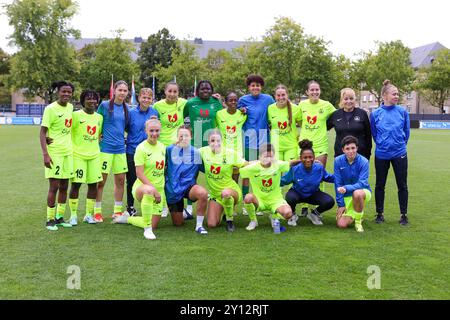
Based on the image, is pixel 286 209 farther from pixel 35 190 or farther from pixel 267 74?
pixel 267 74

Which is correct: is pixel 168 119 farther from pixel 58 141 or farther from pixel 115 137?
pixel 58 141

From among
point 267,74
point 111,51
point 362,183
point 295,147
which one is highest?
point 111,51

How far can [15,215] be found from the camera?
7129mm

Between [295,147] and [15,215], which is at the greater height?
[295,147]

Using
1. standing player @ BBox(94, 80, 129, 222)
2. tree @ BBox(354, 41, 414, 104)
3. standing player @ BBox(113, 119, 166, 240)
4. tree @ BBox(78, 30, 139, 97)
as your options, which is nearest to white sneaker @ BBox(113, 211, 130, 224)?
standing player @ BBox(94, 80, 129, 222)

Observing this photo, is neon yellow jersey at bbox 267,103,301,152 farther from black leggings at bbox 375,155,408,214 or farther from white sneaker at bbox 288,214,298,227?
black leggings at bbox 375,155,408,214

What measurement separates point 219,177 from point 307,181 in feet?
4.25

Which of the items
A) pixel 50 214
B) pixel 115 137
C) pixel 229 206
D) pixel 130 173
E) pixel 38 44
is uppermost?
pixel 38 44

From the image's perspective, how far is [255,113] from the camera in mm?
7145

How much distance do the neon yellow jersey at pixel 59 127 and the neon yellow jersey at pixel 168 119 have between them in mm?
1431

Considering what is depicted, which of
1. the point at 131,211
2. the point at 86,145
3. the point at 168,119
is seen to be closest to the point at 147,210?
the point at 86,145

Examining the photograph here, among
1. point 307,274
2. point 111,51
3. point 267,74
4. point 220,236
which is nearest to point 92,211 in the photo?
point 220,236

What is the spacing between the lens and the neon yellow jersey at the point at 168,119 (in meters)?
7.14
